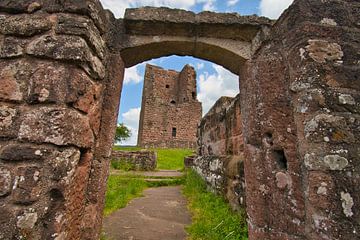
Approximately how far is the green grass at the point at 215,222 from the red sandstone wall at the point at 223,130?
0.93 metres

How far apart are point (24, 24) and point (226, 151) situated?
3612 mm

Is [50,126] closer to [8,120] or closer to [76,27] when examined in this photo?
[8,120]

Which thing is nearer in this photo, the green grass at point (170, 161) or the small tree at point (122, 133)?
the green grass at point (170, 161)

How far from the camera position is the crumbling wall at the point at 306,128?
1.27 metres

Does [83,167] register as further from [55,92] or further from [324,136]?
[324,136]

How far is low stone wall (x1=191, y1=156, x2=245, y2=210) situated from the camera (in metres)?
2.98

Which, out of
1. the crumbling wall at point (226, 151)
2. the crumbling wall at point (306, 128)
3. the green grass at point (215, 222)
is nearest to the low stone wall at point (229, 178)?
the crumbling wall at point (226, 151)

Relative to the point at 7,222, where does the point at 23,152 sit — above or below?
above

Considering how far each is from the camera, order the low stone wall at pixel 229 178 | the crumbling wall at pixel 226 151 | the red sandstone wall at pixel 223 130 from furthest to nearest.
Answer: the red sandstone wall at pixel 223 130 < the crumbling wall at pixel 226 151 < the low stone wall at pixel 229 178

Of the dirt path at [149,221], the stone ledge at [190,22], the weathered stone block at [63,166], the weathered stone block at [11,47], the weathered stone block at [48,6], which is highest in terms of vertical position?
the stone ledge at [190,22]

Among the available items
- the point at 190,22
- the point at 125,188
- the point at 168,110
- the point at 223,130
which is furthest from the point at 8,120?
the point at 168,110

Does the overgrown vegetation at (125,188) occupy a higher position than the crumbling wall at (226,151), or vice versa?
the crumbling wall at (226,151)

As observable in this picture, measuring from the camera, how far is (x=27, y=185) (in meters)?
1.18

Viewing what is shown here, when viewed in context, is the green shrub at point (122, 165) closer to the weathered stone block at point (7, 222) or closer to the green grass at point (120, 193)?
the green grass at point (120, 193)
